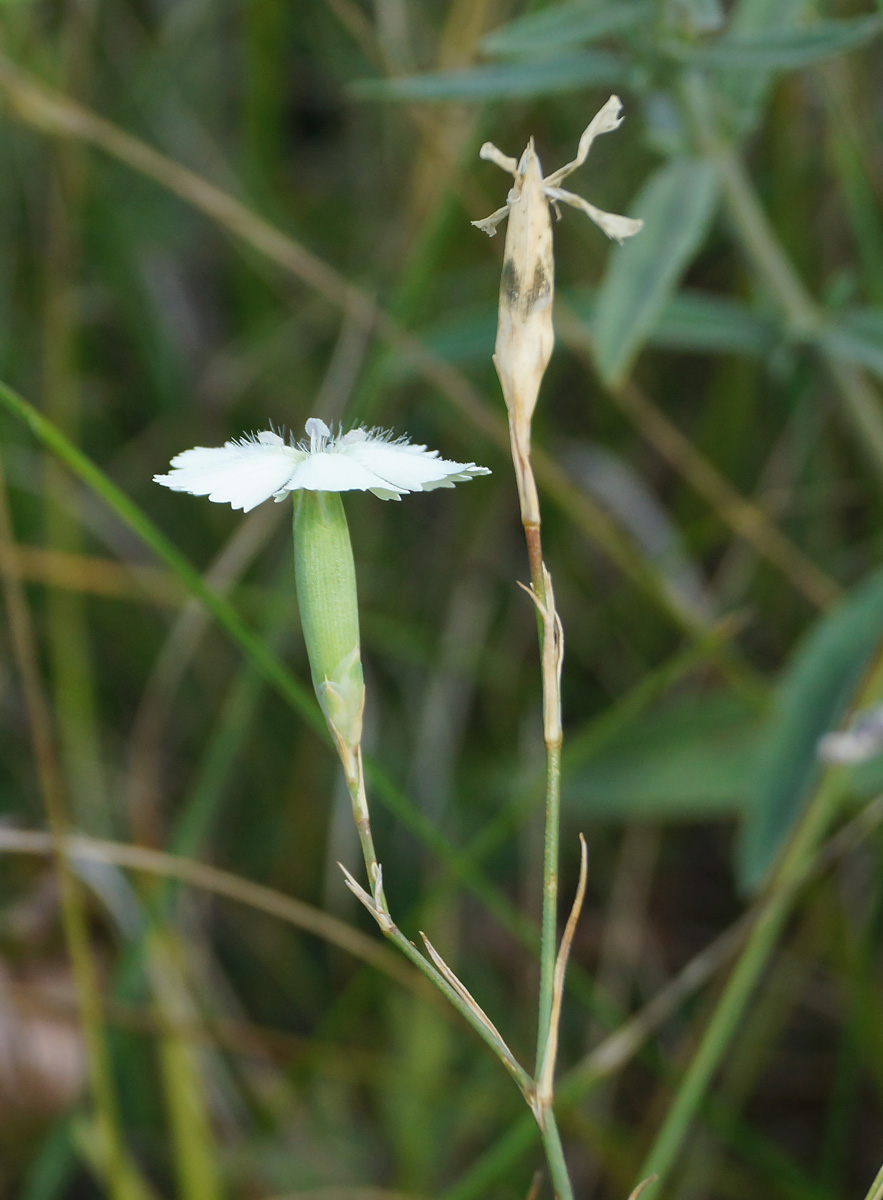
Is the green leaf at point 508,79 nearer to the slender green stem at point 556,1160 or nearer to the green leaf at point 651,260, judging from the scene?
the green leaf at point 651,260

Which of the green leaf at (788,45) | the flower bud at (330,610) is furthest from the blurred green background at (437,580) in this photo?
the flower bud at (330,610)

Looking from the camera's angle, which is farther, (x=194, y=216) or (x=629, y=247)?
(x=194, y=216)

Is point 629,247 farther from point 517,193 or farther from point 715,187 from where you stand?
point 517,193

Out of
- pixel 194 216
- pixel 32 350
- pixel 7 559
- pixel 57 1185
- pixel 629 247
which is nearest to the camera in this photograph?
pixel 7 559

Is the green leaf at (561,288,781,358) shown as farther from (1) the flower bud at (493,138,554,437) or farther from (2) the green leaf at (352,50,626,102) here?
(1) the flower bud at (493,138,554,437)

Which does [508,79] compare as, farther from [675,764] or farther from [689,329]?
[675,764]

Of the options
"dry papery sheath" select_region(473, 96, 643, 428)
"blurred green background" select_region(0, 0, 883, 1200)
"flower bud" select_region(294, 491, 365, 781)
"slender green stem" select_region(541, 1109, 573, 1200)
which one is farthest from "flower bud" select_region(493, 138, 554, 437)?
"blurred green background" select_region(0, 0, 883, 1200)

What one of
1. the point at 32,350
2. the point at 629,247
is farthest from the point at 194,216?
the point at 629,247
